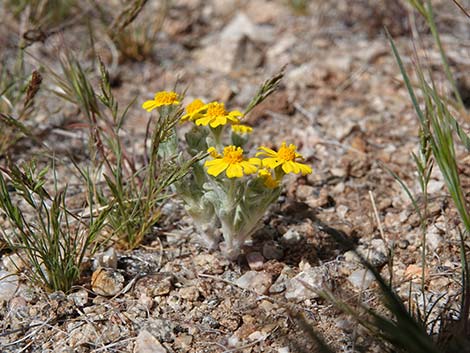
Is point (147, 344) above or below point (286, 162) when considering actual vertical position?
below

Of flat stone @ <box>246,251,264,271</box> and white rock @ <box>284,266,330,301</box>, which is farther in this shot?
flat stone @ <box>246,251,264,271</box>

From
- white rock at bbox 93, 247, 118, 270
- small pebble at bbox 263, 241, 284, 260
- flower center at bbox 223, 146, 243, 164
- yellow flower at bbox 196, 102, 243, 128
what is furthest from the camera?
small pebble at bbox 263, 241, 284, 260

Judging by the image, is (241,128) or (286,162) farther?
(241,128)

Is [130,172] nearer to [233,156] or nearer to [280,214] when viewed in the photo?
[280,214]

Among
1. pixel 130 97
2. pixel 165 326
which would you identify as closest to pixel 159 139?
pixel 165 326

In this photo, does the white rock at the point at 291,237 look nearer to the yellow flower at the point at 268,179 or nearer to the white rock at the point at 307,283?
the white rock at the point at 307,283

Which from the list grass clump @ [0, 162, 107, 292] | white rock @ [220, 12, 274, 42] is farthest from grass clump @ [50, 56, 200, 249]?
white rock @ [220, 12, 274, 42]

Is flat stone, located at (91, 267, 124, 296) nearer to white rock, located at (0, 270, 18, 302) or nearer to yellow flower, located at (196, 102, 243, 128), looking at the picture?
white rock, located at (0, 270, 18, 302)

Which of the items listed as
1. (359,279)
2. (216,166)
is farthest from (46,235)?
(359,279)
